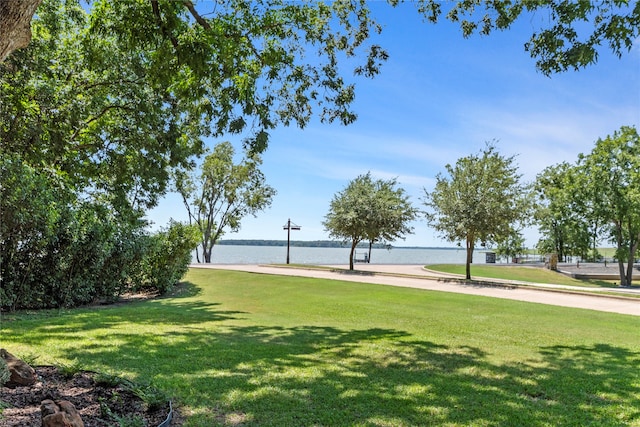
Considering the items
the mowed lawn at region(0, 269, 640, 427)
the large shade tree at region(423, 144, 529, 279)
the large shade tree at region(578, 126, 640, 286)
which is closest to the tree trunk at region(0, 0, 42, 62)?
the mowed lawn at region(0, 269, 640, 427)

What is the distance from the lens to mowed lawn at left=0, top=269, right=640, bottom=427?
3.78 metres

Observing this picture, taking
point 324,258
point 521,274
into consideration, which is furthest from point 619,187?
point 324,258

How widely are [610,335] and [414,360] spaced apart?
527 centimetres

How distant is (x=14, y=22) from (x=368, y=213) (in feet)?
79.0

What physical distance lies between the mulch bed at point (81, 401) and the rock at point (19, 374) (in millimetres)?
53

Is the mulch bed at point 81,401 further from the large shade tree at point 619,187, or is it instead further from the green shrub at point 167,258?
the large shade tree at point 619,187

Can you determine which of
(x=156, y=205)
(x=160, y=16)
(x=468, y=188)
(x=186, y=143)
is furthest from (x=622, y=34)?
(x=468, y=188)

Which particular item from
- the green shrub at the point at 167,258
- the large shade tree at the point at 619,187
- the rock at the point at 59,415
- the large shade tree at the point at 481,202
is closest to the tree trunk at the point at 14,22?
the rock at the point at 59,415

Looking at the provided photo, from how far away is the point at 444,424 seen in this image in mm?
3514

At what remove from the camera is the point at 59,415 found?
2787 mm

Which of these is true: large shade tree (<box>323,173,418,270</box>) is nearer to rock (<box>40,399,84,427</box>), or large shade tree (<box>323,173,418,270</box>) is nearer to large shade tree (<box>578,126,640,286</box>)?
large shade tree (<box>578,126,640,286</box>)

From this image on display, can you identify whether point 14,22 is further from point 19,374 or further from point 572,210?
point 572,210

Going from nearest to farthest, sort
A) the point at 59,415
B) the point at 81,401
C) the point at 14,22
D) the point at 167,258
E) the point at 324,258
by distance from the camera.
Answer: the point at 59,415
the point at 14,22
the point at 81,401
the point at 167,258
the point at 324,258

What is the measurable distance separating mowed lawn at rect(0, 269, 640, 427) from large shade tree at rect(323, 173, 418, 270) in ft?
51.4
